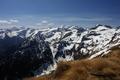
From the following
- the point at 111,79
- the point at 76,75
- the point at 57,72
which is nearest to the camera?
the point at 111,79

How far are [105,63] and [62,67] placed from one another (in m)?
5.06

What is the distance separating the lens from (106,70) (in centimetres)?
2494

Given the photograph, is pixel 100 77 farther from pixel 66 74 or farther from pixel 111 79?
pixel 66 74

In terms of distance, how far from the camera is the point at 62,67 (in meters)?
27.4

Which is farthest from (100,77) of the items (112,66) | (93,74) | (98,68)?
(112,66)

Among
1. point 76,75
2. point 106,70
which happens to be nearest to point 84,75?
point 76,75

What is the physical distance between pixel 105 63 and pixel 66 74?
4874mm

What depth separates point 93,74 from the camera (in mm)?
24016

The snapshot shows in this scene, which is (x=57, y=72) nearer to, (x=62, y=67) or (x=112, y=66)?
(x=62, y=67)

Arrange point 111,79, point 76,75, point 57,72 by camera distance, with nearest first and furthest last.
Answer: point 111,79 < point 76,75 < point 57,72

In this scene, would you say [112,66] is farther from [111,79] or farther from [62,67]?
[62,67]

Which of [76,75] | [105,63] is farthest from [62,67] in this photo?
[105,63]

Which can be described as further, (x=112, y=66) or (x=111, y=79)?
(x=112, y=66)

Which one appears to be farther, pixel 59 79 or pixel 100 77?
pixel 59 79
